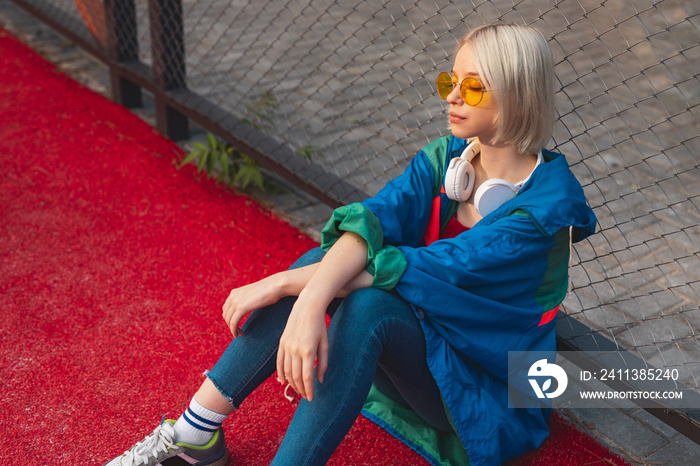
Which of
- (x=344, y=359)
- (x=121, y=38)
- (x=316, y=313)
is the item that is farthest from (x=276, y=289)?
(x=121, y=38)

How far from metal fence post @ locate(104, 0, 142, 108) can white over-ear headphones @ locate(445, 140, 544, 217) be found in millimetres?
3232

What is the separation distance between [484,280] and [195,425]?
0.94m

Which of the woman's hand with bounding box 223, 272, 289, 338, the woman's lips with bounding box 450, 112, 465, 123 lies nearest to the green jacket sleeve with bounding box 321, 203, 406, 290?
the woman's hand with bounding box 223, 272, 289, 338

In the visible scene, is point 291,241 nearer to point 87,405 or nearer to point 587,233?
point 87,405

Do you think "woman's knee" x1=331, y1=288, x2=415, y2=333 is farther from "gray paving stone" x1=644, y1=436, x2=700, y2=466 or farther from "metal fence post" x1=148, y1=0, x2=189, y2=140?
"metal fence post" x1=148, y1=0, x2=189, y2=140

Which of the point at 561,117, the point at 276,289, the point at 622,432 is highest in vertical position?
Result: the point at 561,117

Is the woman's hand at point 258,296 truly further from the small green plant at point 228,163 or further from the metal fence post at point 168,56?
the metal fence post at point 168,56

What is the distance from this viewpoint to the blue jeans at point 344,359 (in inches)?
68.3

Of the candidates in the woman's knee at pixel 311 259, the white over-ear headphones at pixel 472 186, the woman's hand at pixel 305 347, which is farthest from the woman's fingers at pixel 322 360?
the white over-ear headphones at pixel 472 186

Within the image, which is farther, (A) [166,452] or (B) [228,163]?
(B) [228,163]

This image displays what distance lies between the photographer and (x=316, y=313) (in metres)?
1.76

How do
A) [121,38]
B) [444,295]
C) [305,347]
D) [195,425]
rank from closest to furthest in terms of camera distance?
[305,347] → [444,295] → [195,425] → [121,38]

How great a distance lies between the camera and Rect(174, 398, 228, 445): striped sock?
2.04 meters

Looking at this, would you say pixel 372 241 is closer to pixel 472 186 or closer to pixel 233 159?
pixel 472 186
